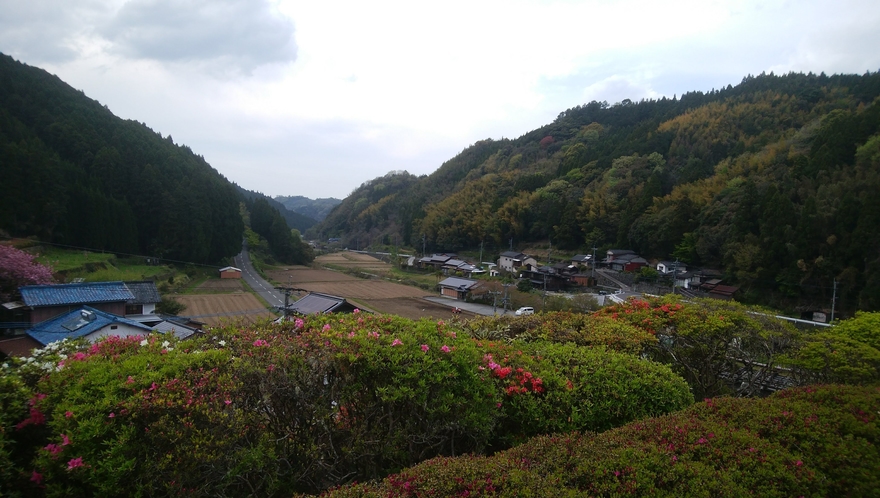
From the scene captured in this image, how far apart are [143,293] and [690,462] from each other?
18878 mm

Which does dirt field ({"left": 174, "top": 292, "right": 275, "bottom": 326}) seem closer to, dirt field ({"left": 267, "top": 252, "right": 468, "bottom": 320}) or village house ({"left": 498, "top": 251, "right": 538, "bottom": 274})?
dirt field ({"left": 267, "top": 252, "right": 468, "bottom": 320})

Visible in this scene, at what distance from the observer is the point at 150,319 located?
15.6 metres

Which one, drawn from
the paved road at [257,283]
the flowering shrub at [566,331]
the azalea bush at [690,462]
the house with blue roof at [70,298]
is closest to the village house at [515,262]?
the paved road at [257,283]

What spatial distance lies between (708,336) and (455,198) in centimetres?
5526

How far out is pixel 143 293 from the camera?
16.5 meters

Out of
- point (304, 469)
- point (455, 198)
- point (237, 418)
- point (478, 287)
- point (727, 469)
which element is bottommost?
point (478, 287)

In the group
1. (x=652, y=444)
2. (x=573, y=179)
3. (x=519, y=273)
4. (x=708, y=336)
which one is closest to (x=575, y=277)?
(x=519, y=273)

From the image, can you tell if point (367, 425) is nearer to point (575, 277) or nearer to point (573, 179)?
point (575, 277)

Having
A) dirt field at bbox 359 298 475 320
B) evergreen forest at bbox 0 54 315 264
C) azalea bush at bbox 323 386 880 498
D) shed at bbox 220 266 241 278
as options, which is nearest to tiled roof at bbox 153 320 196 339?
azalea bush at bbox 323 386 880 498

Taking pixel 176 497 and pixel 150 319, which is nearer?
pixel 176 497

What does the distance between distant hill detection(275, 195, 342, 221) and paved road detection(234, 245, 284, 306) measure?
10264cm

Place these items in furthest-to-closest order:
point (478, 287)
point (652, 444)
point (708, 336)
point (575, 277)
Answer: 1. point (575, 277)
2. point (478, 287)
3. point (708, 336)
4. point (652, 444)

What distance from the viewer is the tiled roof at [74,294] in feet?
41.6

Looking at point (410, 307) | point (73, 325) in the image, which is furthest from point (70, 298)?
point (410, 307)
